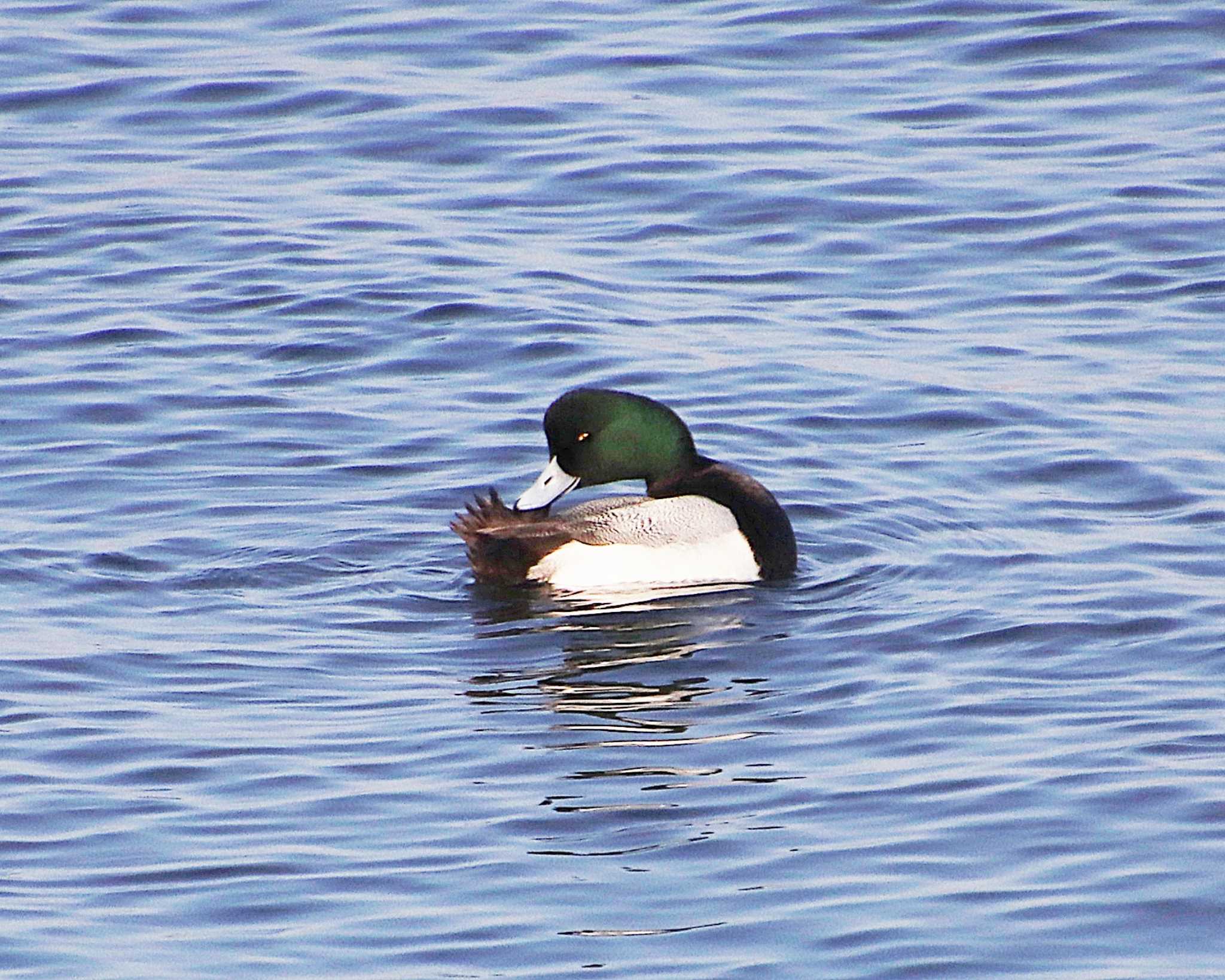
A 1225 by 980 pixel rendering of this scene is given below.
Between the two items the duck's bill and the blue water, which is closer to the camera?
the blue water

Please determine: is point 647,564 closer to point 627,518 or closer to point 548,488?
point 627,518

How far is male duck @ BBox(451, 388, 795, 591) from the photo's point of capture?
9.74 meters

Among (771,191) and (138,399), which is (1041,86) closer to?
(771,191)

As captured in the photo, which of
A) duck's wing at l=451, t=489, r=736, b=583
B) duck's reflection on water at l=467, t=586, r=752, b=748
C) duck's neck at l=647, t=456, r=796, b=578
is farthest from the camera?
duck's neck at l=647, t=456, r=796, b=578

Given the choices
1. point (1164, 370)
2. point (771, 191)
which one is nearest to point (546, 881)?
point (1164, 370)

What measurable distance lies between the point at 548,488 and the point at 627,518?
34cm

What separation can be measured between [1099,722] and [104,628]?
10.8ft

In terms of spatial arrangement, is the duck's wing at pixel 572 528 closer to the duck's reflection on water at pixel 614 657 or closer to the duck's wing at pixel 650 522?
the duck's wing at pixel 650 522

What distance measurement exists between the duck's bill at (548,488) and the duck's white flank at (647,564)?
0.31 m

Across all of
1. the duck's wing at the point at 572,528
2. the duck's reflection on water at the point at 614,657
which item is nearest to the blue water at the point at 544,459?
the duck's reflection on water at the point at 614,657

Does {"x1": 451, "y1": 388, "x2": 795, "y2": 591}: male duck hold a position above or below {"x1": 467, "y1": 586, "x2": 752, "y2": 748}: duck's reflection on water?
above

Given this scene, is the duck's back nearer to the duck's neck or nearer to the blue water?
the duck's neck

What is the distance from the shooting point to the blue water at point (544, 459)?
21.8 ft

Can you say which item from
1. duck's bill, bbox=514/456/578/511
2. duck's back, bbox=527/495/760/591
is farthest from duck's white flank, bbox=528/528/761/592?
duck's bill, bbox=514/456/578/511
